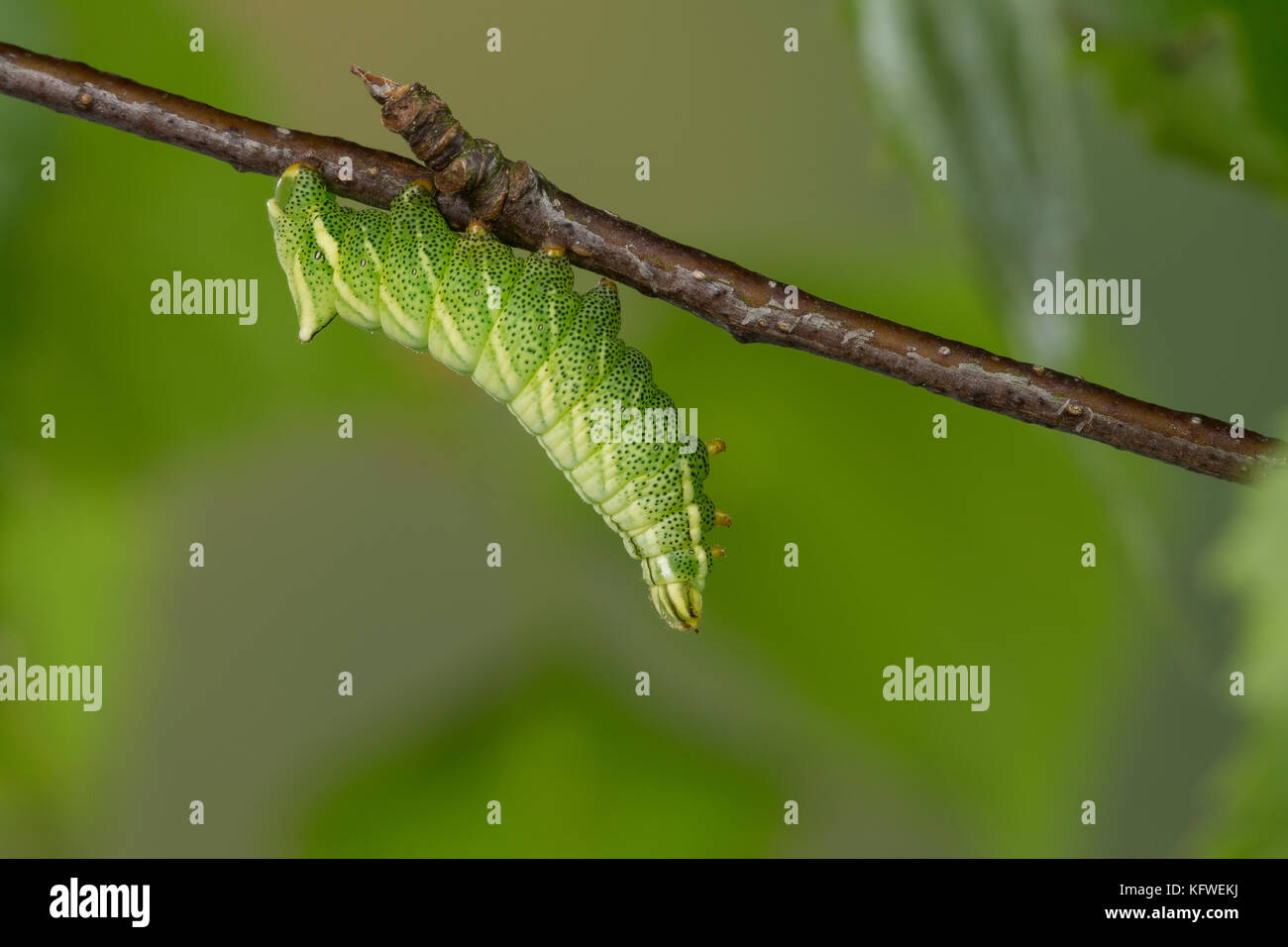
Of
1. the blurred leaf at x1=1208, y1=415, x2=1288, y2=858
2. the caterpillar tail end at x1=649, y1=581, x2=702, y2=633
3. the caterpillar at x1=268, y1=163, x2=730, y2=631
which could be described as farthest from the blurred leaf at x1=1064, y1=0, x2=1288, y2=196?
the caterpillar tail end at x1=649, y1=581, x2=702, y2=633

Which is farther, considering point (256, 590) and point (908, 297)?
point (256, 590)

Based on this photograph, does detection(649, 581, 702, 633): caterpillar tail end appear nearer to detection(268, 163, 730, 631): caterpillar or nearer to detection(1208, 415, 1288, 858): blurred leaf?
detection(268, 163, 730, 631): caterpillar

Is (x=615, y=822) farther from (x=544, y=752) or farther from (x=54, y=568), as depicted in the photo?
(x=54, y=568)

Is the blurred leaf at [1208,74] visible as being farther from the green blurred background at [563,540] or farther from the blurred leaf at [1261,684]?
the green blurred background at [563,540]

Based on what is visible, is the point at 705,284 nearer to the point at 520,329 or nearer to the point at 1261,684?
the point at 520,329

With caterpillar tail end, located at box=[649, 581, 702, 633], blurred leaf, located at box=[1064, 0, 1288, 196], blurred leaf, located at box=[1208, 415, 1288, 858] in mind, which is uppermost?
blurred leaf, located at box=[1064, 0, 1288, 196]

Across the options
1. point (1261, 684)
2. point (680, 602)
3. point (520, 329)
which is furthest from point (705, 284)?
point (1261, 684)

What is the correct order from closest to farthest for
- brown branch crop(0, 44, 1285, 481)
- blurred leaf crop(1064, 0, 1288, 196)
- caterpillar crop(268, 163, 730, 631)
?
1. blurred leaf crop(1064, 0, 1288, 196)
2. brown branch crop(0, 44, 1285, 481)
3. caterpillar crop(268, 163, 730, 631)

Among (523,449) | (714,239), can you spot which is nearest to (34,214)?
(523,449)
